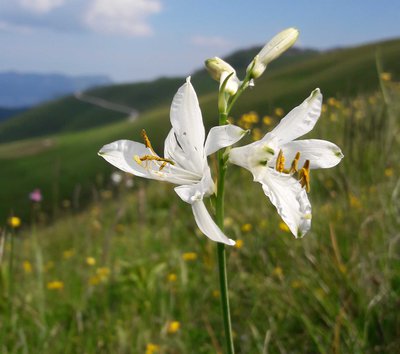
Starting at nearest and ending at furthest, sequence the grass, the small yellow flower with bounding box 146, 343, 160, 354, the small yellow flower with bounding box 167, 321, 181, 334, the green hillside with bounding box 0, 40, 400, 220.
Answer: the grass → the small yellow flower with bounding box 146, 343, 160, 354 → the small yellow flower with bounding box 167, 321, 181, 334 → the green hillside with bounding box 0, 40, 400, 220

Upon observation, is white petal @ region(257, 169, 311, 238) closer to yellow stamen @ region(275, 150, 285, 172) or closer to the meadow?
yellow stamen @ region(275, 150, 285, 172)

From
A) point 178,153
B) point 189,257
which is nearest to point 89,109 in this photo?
point 189,257

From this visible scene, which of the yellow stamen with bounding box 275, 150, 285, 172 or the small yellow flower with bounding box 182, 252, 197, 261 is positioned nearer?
the yellow stamen with bounding box 275, 150, 285, 172

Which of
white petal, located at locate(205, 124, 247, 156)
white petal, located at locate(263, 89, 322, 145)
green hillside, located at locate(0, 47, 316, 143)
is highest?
green hillside, located at locate(0, 47, 316, 143)

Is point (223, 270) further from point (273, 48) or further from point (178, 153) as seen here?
point (273, 48)

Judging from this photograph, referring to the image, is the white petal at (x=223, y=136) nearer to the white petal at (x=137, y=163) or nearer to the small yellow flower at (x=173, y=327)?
the white petal at (x=137, y=163)

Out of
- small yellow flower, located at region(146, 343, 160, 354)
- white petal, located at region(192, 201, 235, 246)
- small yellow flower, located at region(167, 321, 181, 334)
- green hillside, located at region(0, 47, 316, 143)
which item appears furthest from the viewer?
green hillside, located at region(0, 47, 316, 143)

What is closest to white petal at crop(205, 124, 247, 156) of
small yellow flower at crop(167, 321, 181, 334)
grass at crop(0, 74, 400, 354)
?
grass at crop(0, 74, 400, 354)
